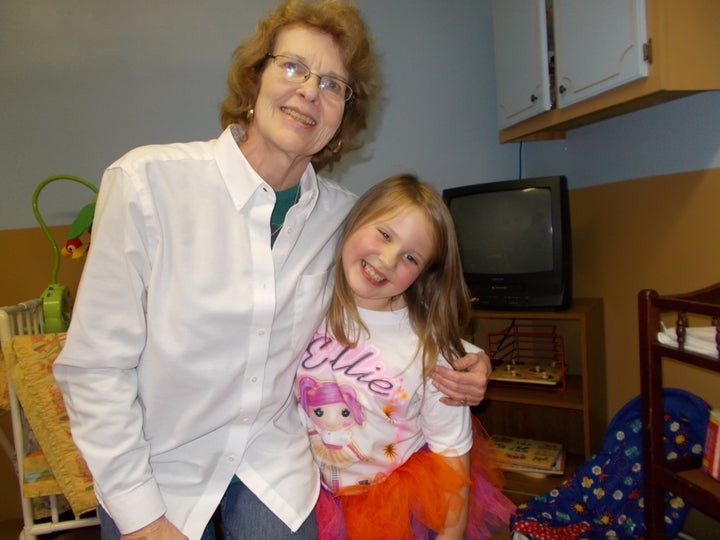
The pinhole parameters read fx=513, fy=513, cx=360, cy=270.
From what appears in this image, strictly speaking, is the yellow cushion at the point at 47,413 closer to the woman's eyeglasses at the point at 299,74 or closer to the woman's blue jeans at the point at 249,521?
the woman's blue jeans at the point at 249,521

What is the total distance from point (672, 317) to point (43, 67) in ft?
9.31

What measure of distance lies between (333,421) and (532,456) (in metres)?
1.34

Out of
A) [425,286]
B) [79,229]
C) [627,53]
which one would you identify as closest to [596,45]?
[627,53]

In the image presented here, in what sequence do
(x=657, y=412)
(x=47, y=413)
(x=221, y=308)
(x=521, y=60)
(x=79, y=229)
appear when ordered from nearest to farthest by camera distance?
(x=221, y=308)
(x=657, y=412)
(x=47, y=413)
(x=79, y=229)
(x=521, y=60)

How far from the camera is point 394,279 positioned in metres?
1.14

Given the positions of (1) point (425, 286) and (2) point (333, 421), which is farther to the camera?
(1) point (425, 286)

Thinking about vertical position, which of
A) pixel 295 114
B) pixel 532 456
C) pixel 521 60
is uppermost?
pixel 521 60

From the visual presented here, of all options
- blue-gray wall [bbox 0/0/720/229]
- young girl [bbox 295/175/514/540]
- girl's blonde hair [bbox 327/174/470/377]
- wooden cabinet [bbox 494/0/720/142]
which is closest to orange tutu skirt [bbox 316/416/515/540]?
young girl [bbox 295/175/514/540]

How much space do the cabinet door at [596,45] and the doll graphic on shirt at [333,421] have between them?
1315 mm

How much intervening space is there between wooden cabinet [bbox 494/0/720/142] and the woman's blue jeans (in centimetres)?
156

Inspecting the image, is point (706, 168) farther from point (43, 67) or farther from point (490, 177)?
point (43, 67)

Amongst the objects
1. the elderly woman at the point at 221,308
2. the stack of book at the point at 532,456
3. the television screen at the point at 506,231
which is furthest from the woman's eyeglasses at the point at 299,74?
the stack of book at the point at 532,456

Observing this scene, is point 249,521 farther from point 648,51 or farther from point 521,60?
point 521,60

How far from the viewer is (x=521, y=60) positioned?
2211 millimetres
